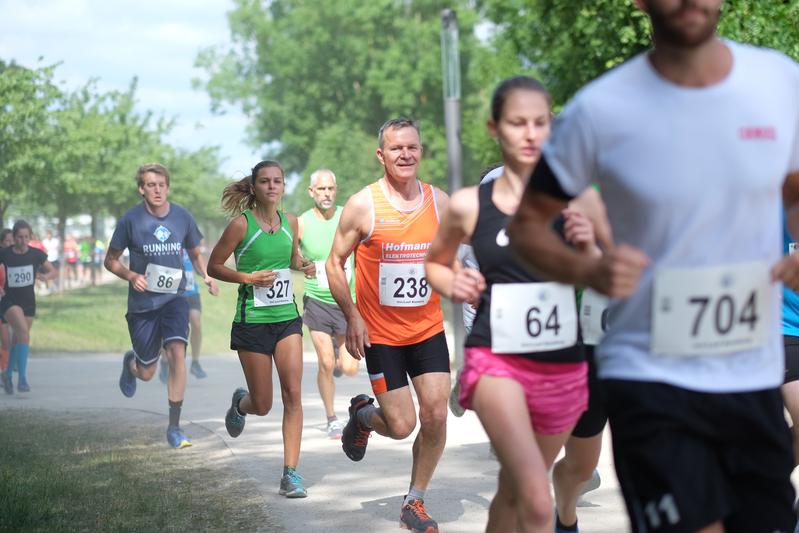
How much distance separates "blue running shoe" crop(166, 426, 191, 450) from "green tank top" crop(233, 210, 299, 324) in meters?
1.92

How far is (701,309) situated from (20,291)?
13818 millimetres

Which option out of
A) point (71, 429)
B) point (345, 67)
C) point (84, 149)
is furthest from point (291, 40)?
point (71, 429)

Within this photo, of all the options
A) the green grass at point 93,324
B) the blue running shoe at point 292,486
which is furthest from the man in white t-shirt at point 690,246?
the green grass at point 93,324

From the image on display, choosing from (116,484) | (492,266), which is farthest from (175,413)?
(492,266)

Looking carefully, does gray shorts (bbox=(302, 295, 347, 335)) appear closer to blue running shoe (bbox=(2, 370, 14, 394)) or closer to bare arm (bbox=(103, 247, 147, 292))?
bare arm (bbox=(103, 247, 147, 292))

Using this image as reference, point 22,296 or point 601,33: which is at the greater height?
point 601,33

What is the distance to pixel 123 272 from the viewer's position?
35.2ft

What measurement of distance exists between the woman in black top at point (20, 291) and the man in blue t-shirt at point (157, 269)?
4780 millimetres

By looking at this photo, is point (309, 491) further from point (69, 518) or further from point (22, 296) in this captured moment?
point (22, 296)

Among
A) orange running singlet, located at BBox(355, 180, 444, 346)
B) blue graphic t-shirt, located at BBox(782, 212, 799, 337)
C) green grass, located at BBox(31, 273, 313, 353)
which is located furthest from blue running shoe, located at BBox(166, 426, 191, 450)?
green grass, located at BBox(31, 273, 313, 353)

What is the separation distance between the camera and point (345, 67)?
188ft

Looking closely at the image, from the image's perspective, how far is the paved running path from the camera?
23.4 feet

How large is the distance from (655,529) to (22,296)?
44.9ft

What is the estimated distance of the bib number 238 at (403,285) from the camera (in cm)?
704
